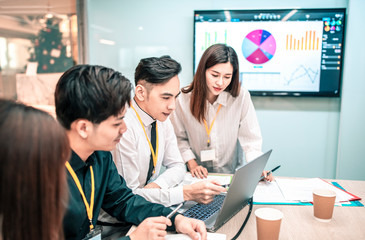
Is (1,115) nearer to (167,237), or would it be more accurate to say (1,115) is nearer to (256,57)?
(167,237)

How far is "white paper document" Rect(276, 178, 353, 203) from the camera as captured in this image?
143cm

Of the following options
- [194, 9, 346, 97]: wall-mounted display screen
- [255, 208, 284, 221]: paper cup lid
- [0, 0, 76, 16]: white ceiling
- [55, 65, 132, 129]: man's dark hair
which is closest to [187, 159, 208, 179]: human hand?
[255, 208, 284, 221]: paper cup lid

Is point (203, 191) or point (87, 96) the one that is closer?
point (87, 96)

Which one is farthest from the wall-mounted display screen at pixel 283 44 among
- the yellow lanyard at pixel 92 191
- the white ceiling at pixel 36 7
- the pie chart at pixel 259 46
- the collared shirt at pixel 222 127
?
the yellow lanyard at pixel 92 191

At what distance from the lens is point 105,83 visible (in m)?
1.03

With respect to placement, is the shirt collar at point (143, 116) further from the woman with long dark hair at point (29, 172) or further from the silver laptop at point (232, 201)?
the woman with long dark hair at point (29, 172)

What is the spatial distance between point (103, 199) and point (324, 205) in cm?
92

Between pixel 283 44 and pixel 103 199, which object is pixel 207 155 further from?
pixel 283 44

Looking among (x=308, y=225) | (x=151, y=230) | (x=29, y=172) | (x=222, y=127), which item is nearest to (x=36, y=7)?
(x=222, y=127)

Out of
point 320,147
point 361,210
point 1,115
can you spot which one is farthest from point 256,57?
point 1,115

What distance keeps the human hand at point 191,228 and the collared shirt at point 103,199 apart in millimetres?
122

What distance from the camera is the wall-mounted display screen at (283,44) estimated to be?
2814 mm

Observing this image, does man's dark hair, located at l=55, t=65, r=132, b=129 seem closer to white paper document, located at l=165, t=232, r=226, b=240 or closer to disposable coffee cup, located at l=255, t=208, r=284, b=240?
white paper document, located at l=165, t=232, r=226, b=240

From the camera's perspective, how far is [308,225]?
1175mm
